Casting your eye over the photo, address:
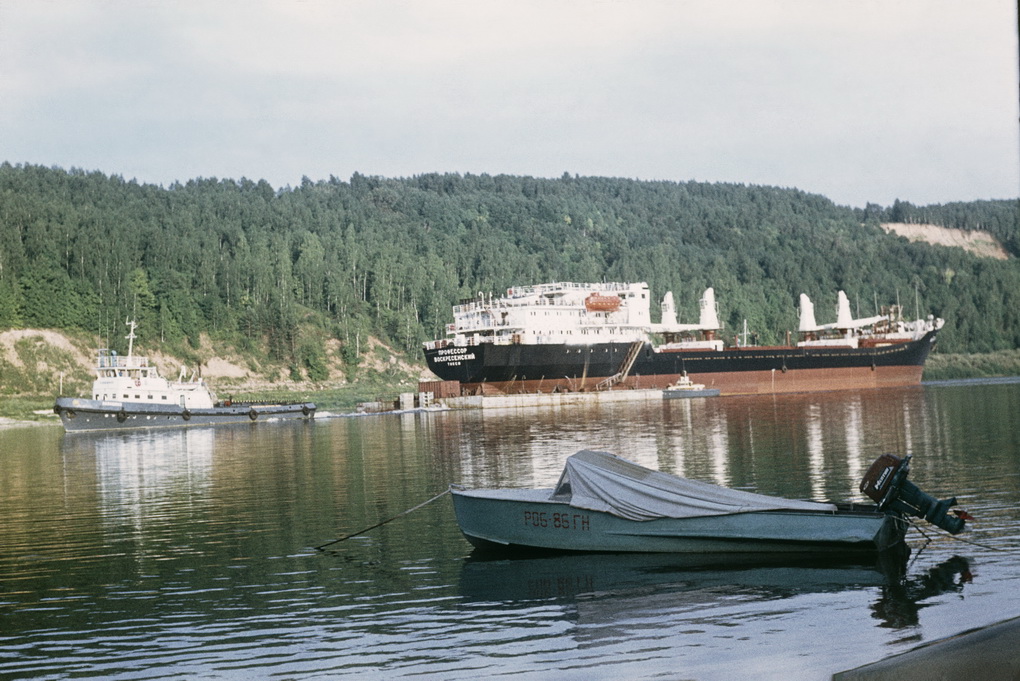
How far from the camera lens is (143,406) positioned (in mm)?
68188

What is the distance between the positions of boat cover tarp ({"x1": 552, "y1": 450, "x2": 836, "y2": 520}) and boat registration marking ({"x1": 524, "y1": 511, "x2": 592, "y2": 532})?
10.6 inches

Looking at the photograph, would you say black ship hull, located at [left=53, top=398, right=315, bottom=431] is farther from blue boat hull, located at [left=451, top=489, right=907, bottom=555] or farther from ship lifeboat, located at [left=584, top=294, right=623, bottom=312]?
blue boat hull, located at [left=451, top=489, right=907, bottom=555]

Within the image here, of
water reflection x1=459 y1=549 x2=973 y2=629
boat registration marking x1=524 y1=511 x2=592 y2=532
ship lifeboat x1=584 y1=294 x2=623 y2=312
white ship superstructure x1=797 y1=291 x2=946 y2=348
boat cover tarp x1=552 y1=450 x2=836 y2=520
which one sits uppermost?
ship lifeboat x1=584 y1=294 x2=623 y2=312

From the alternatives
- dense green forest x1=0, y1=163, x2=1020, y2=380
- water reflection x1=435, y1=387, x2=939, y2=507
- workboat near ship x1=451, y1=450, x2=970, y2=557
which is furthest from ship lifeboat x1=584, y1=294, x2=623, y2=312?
workboat near ship x1=451, y1=450, x2=970, y2=557

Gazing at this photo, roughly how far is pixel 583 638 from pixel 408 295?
148 meters

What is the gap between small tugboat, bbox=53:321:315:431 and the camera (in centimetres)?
6638

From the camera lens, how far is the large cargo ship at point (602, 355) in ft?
274

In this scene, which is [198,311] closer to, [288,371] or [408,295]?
[288,371]

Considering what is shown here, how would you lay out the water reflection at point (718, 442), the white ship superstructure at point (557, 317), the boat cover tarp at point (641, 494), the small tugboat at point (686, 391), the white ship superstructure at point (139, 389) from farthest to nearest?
the white ship superstructure at point (557, 317) < the small tugboat at point (686, 391) < the white ship superstructure at point (139, 389) < the water reflection at point (718, 442) < the boat cover tarp at point (641, 494)

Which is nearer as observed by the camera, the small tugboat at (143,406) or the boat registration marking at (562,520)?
the boat registration marking at (562,520)

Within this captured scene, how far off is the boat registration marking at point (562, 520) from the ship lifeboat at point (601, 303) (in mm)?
73519

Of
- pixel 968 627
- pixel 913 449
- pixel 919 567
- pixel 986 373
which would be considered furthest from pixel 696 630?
pixel 986 373

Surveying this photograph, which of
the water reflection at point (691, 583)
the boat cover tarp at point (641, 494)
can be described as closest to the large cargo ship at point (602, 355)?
the boat cover tarp at point (641, 494)

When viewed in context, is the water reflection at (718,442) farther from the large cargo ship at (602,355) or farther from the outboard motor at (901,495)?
the large cargo ship at (602,355)
